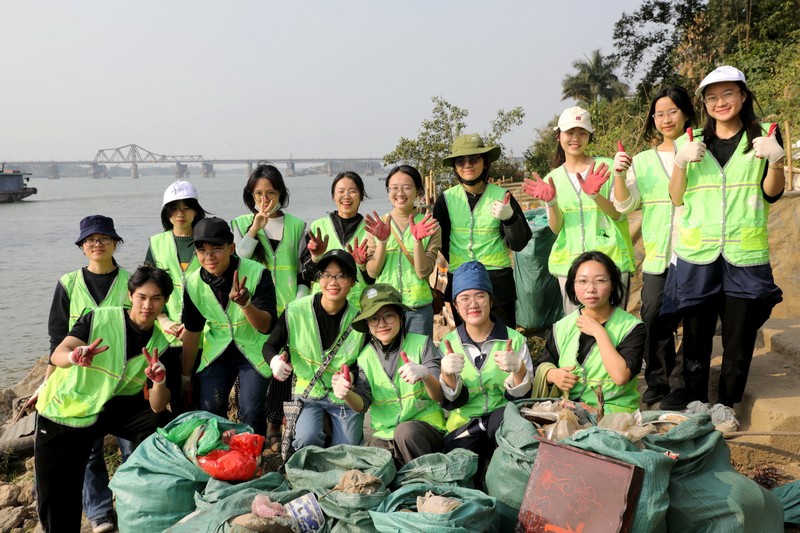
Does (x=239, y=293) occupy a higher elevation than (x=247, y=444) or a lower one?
higher

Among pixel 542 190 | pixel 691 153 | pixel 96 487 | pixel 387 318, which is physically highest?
pixel 691 153

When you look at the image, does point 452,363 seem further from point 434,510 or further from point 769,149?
point 769,149

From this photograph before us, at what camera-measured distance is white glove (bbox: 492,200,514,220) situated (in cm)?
420

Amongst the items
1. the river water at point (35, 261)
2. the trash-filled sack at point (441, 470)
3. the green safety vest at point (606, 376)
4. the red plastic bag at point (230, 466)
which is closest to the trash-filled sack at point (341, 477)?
the trash-filled sack at point (441, 470)

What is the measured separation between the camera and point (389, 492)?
9.56 feet

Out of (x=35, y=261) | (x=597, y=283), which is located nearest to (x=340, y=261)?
(x=597, y=283)

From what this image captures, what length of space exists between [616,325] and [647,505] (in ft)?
3.67

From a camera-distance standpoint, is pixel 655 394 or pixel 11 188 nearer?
pixel 655 394

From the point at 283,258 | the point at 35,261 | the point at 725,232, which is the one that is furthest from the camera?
the point at 35,261

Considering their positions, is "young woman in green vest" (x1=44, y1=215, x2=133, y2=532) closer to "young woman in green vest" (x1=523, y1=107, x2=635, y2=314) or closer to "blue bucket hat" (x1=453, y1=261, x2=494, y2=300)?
"blue bucket hat" (x1=453, y1=261, x2=494, y2=300)

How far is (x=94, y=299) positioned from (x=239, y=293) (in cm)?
99

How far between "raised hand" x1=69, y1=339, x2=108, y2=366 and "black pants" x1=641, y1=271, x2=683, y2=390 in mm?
3039

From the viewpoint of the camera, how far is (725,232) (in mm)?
3672

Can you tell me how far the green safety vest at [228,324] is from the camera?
4.03 m
